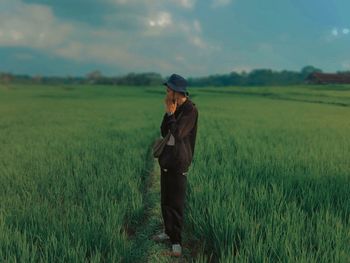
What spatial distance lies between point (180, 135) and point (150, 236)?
123 centimetres

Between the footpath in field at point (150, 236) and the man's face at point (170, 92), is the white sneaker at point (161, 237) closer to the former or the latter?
the footpath in field at point (150, 236)

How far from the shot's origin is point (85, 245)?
312 centimetres

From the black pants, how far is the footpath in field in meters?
0.15

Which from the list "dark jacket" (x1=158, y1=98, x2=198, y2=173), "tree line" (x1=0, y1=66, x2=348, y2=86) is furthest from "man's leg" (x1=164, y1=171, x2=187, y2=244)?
"tree line" (x1=0, y1=66, x2=348, y2=86)

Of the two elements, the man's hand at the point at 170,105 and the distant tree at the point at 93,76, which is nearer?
the man's hand at the point at 170,105

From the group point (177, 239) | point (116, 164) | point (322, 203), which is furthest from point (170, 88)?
point (116, 164)

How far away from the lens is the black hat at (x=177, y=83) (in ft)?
10.5

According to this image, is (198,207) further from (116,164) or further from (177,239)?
(116,164)

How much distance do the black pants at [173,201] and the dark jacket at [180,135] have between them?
0.33 ft

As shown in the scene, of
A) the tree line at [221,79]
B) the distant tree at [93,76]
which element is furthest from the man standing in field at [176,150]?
the distant tree at [93,76]

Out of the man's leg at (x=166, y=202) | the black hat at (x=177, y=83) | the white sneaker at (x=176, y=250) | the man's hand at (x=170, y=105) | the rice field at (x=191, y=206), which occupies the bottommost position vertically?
the white sneaker at (x=176, y=250)

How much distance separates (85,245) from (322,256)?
6.07 feet

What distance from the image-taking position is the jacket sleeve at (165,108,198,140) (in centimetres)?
319

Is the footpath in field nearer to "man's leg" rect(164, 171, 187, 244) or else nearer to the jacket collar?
"man's leg" rect(164, 171, 187, 244)
